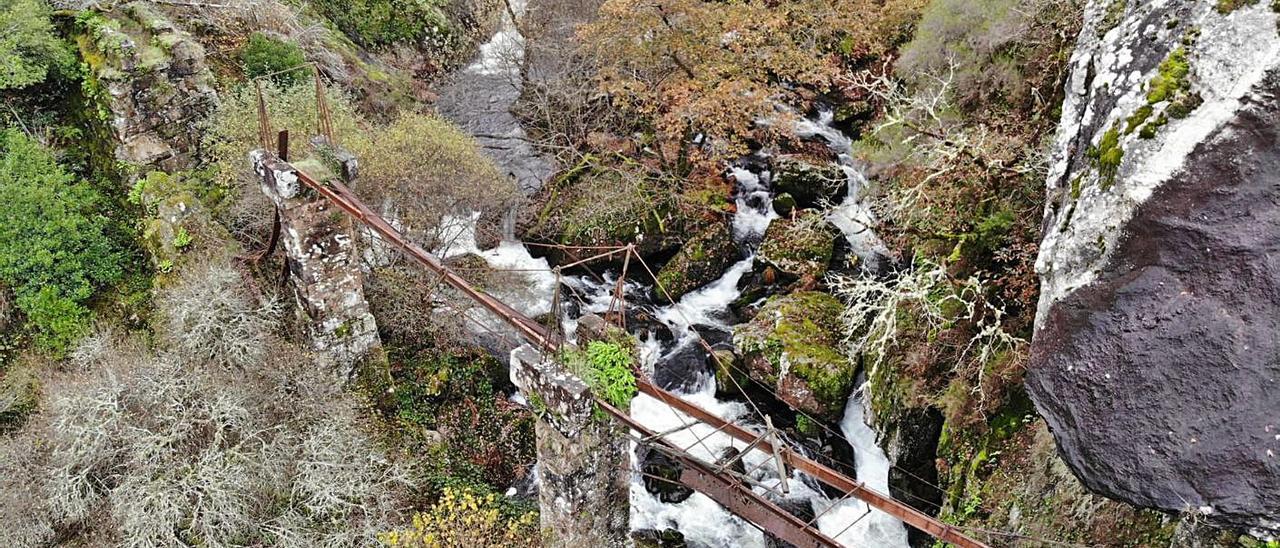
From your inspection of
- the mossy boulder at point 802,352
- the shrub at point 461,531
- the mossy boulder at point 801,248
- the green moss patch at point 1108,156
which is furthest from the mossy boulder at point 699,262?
the green moss patch at point 1108,156

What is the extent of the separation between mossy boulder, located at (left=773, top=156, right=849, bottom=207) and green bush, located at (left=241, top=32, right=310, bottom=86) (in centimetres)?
1055

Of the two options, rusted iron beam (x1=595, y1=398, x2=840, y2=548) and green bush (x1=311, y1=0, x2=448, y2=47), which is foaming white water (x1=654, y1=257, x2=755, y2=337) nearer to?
rusted iron beam (x1=595, y1=398, x2=840, y2=548)

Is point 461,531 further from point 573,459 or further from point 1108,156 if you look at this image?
point 1108,156

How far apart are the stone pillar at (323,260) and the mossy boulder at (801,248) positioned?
7.90 m

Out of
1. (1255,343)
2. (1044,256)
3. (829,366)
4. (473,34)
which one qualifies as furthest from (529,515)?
(473,34)

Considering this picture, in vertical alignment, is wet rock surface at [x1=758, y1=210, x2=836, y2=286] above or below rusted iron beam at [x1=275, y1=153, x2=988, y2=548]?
below

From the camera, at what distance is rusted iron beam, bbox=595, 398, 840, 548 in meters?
7.46

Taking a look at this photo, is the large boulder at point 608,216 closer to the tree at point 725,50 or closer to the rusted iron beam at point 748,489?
the tree at point 725,50

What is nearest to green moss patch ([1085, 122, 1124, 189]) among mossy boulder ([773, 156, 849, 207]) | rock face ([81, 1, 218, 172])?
mossy boulder ([773, 156, 849, 207])

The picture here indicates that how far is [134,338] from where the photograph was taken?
12422 mm

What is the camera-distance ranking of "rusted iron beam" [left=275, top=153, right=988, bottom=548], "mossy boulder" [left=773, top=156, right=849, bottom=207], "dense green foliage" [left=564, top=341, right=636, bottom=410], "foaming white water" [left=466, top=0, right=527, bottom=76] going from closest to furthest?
"rusted iron beam" [left=275, top=153, right=988, bottom=548] < "dense green foliage" [left=564, top=341, right=636, bottom=410] < "mossy boulder" [left=773, top=156, right=849, bottom=207] < "foaming white water" [left=466, top=0, right=527, bottom=76]

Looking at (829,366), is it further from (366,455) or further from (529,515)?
(366,455)

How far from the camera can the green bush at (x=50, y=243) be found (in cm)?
1254

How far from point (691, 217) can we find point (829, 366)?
5.38 meters
